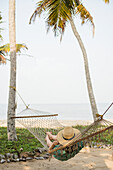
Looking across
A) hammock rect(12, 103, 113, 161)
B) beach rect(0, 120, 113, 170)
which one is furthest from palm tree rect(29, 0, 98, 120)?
beach rect(0, 120, 113, 170)

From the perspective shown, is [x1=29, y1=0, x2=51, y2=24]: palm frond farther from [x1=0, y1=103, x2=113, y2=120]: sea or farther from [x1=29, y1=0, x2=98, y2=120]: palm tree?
[x1=0, y1=103, x2=113, y2=120]: sea

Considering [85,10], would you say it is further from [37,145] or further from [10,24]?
[37,145]

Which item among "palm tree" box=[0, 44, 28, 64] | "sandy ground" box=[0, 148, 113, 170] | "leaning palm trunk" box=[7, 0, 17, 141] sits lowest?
"sandy ground" box=[0, 148, 113, 170]

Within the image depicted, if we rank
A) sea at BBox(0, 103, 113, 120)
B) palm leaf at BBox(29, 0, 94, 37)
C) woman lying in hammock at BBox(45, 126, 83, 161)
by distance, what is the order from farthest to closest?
sea at BBox(0, 103, 113, 120)
palm leaf at BBox(29, 0, 94, 37)
woman lying in hammock at BBox(45, 126, 83, 161)

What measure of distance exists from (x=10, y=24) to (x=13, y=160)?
2.59 m

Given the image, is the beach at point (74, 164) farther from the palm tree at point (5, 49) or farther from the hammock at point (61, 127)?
the palm tree at point (5, 49)

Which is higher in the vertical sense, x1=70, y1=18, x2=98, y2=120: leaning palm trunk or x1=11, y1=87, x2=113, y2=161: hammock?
x1=70, y1=18, x2=98, y2=120: leaning palm trunk

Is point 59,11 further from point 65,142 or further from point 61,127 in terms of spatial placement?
point 65,142

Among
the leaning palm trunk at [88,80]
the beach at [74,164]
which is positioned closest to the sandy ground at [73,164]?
the beach at [74,164]

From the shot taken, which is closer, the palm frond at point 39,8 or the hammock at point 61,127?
the hammock at point 61,127

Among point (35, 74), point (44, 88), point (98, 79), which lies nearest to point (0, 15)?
point (98, 79)

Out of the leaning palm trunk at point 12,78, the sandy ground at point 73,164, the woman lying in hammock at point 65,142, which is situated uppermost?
the leaning palm trunk at point 12,78

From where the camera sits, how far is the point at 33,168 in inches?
106

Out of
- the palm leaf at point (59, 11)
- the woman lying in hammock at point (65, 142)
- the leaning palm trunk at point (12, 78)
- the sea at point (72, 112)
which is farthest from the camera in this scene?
the sea at point (72, 112)
